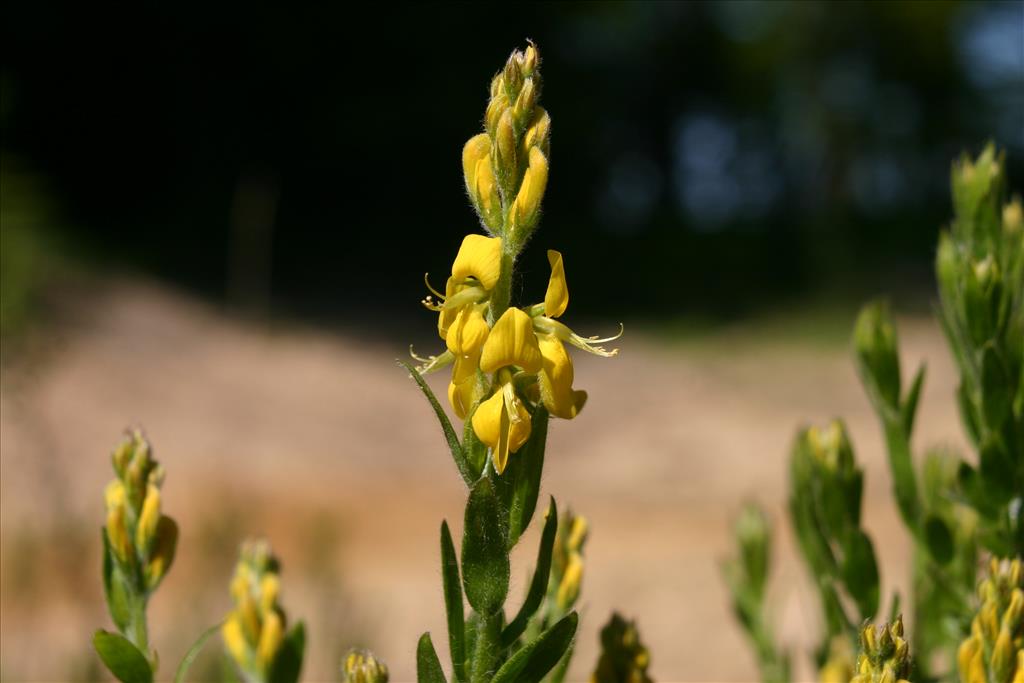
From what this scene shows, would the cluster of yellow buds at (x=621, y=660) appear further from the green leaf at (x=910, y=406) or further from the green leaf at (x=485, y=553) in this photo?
the green leaf at (x=910, y=406)

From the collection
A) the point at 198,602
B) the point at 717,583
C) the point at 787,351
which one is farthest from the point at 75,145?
the point at 198,602

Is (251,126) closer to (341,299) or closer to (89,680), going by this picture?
(341,299)

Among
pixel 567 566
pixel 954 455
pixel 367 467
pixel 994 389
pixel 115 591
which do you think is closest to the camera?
pixel 115 591

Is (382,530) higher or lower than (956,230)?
higher

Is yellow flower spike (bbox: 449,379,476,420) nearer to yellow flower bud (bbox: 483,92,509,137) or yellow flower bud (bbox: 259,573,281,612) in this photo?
yellow flower bud (bbox: 483,92,509,137)

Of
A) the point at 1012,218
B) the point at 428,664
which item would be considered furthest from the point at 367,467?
the point at 428,664

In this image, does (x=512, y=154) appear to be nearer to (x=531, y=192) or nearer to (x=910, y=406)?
(x=531, y=192)

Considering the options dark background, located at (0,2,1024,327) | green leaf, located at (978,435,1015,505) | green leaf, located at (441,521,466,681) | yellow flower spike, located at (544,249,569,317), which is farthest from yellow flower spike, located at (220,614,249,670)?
dark background, located at (0,2,1024,327)
